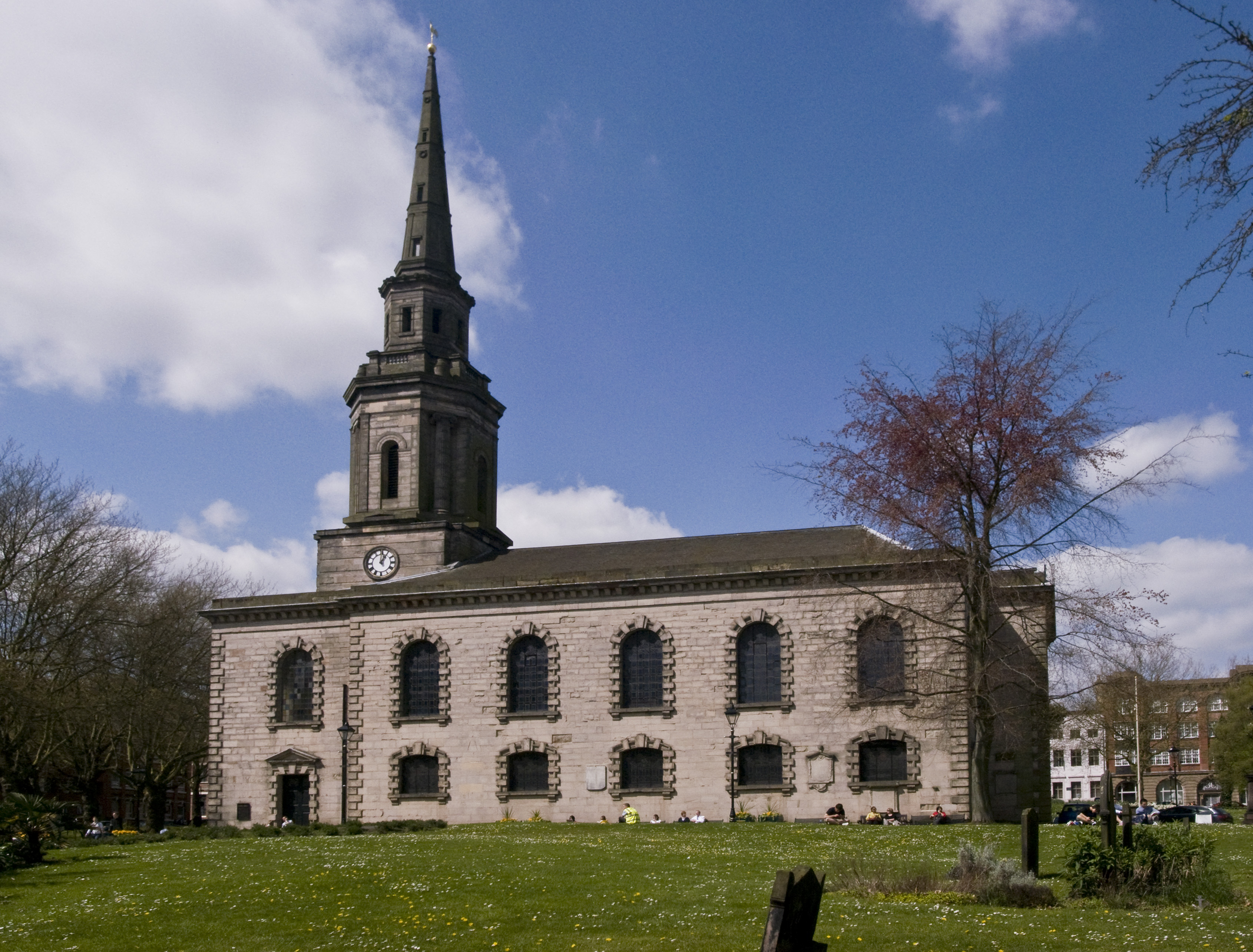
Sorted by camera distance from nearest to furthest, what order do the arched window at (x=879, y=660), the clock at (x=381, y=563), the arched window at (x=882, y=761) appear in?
the arched window at (x=879, y=660)
the arched window at (x=882, y=761)
the clock at (x=381, y=563)

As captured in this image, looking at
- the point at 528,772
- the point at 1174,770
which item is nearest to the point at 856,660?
the point at 528,772

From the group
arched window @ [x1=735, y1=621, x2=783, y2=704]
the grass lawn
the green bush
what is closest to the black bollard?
the green bush

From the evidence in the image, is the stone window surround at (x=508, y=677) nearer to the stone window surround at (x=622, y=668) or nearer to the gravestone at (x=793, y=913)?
the stone window surround at (x=622, y=668)

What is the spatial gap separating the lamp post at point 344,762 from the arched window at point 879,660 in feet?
56.4

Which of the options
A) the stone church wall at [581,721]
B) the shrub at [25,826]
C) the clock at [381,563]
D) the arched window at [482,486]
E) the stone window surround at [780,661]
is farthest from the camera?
the arched window at [482,486]

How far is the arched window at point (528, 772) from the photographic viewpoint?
43875mm

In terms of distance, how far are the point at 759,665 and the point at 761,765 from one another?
331 cm

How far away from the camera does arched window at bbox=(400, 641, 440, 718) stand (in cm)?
4569

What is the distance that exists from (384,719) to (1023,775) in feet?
73.1

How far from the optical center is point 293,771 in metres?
46.8

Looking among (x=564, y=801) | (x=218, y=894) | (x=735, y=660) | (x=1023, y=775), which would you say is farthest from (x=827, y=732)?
(x=218, y=894)

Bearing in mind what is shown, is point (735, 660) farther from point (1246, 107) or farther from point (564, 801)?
point (1246, 107)

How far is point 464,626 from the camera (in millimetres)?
45406

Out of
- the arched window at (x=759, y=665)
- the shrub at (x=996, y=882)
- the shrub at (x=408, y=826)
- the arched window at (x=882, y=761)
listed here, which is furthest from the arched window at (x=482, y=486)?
the shrub at (x=996, y=882)
